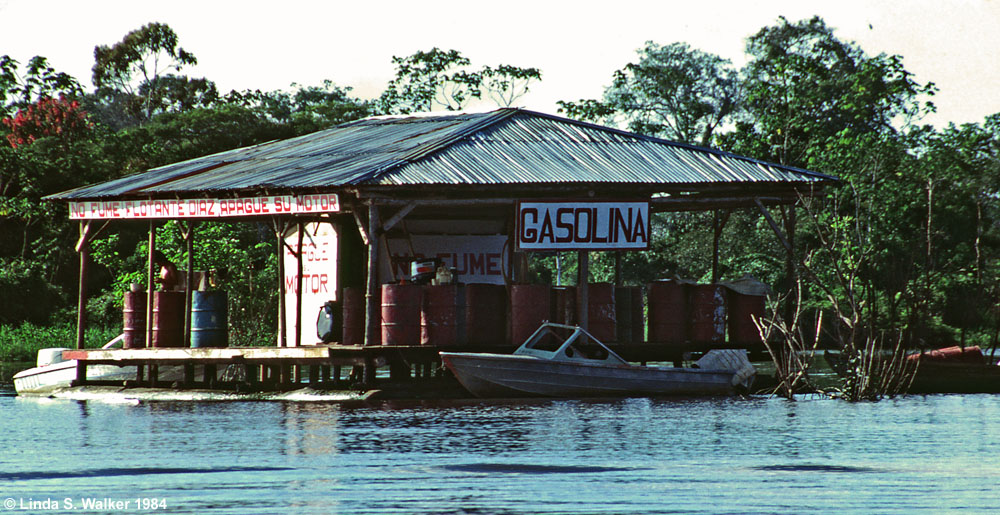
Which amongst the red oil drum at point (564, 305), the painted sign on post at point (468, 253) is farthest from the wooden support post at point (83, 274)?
the red oil drum at point (564, 305)

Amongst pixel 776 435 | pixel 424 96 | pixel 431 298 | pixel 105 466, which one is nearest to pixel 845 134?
pixel 424 96

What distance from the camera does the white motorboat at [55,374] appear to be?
2741 centimetres

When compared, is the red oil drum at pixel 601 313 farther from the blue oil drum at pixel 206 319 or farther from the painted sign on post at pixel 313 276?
the blue oil drum at pixel 206 319

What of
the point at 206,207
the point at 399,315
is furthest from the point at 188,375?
the point at 399,315

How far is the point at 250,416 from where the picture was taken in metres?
21.0

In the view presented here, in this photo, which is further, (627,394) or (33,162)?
(33,162)

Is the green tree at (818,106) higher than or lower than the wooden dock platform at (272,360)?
higher

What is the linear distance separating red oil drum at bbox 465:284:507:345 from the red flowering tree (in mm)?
33831

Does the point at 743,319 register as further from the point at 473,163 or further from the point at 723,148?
the point at 723,148

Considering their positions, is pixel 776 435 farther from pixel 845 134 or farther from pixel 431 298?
Answer: pixel 845 134

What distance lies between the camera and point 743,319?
82.6ft

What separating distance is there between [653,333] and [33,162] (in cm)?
3119

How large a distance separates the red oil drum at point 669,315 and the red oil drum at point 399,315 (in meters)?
4.47

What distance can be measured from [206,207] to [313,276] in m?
2.56
